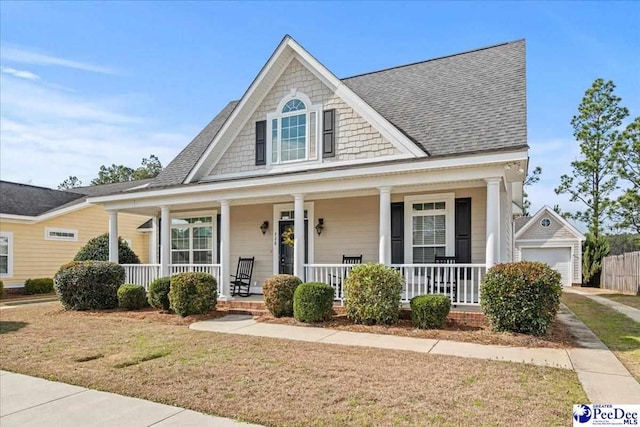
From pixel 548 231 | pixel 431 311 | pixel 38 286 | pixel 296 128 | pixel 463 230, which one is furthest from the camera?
pixel 548 231

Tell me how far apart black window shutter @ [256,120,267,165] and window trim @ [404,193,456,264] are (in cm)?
402

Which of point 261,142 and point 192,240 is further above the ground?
point 261,142

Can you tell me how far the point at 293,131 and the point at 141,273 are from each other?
6.24m

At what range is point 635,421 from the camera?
369cm

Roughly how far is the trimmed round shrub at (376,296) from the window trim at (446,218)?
7.24 feet

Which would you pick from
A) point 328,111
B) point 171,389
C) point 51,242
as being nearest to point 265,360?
point 171,389

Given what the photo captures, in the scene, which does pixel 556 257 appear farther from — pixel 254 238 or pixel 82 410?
pixel 82 410

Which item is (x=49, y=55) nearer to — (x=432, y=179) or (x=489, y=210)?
(x=432, y=179)

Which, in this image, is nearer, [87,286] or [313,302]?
[313,302]

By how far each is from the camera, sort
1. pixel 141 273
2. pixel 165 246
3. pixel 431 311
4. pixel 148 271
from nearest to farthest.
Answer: pixel 431 311, pixel 165 246, pixel 148 271, pixel 141 273

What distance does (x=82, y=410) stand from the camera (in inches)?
165

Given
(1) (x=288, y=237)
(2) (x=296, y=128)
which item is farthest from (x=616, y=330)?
(2) (x=296, y=128)

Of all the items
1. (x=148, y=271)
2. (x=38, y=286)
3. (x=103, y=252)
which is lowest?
(x=38, y=286)

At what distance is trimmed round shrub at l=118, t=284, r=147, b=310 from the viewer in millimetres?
10852
